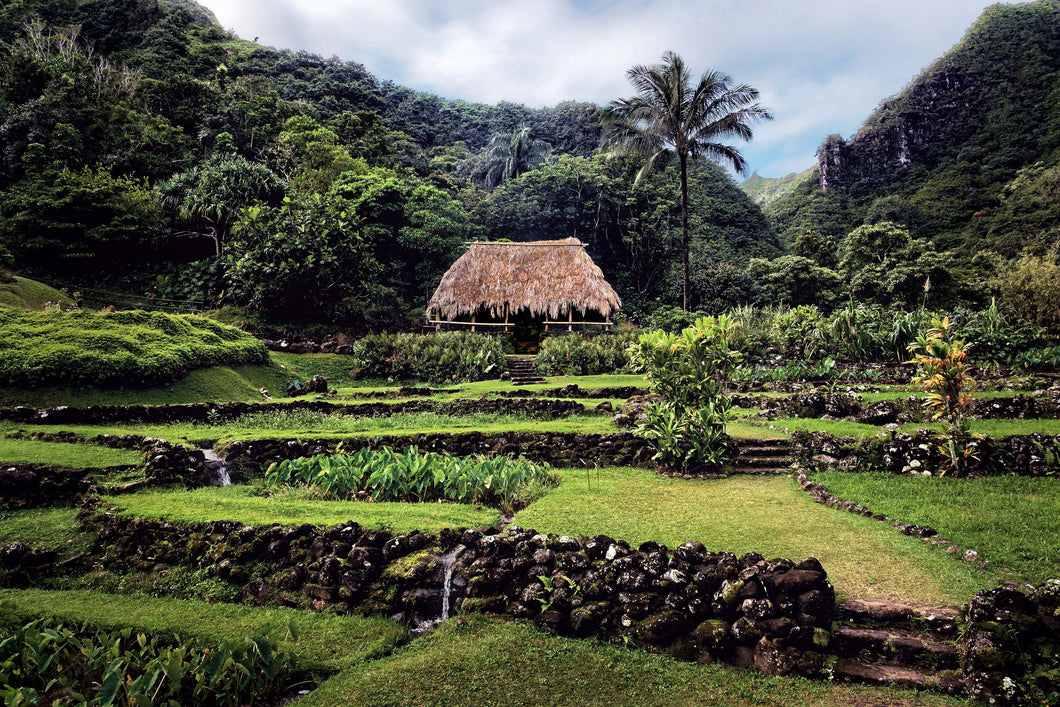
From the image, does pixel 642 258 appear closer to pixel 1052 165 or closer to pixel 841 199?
pixel 841 199

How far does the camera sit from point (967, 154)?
35312mm

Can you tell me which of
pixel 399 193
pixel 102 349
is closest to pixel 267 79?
pixel 399 193

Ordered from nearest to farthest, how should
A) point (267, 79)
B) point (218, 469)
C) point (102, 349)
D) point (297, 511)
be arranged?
point (297, 511) → point (218, 469) → point (102, 349) → point (267, 79)

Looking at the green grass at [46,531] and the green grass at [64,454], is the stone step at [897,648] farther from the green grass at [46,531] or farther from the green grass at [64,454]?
the green grass at [64,454]

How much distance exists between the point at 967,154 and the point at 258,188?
42.7 m

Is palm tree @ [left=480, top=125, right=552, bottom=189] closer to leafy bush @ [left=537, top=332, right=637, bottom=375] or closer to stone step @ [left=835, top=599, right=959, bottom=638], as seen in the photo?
leafy bush @ [left=537, top=332, right=637, bottom=375]

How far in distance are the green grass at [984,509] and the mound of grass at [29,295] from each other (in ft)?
74.0

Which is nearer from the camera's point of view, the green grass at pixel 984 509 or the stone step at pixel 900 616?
the stone step at pixel 900 616

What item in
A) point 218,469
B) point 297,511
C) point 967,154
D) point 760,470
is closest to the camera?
point 297,511

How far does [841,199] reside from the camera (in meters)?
41.2

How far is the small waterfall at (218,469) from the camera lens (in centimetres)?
846

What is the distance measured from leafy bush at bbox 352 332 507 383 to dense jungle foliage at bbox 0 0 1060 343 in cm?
404

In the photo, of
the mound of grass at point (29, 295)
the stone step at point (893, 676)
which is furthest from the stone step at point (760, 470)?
the mound of grass at point (29, 295)

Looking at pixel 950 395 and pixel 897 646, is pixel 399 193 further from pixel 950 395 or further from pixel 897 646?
pixel 897 646
